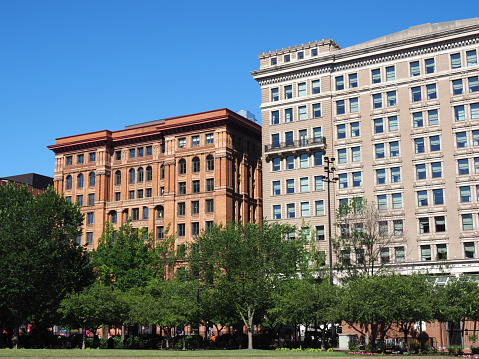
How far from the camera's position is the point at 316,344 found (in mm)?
55688

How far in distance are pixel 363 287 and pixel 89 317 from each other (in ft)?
93.6

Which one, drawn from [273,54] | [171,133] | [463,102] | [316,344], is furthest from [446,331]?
[171,133]

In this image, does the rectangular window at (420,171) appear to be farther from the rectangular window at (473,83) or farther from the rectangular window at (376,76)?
the rectangular window at (376,76)

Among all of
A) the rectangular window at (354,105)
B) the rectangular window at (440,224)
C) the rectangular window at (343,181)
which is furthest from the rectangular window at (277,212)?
the rectangular window at (440,224)

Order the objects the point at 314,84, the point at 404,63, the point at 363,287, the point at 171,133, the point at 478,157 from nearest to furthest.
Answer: the point at 363,287 < the point at 478,157 < the point at 404,63 < the point at 314,84 < the point at 171,133

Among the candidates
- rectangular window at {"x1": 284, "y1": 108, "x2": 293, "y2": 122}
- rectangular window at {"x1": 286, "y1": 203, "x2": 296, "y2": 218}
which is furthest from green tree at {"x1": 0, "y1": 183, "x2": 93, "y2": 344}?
rectangular window at {"x1": 284, "y1": 108, "x2": 293, "y2": 122}

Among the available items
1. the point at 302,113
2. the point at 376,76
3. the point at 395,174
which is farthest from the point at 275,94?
the point at 395,174

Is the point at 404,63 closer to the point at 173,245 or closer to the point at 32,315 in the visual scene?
the point at 173,245

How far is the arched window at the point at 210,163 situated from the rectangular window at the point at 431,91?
31.5 metres

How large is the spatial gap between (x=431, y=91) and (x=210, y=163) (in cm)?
3252

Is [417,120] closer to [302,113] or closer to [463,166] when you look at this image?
[463,166]

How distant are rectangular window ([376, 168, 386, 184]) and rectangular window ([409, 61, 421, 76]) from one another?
1286cm

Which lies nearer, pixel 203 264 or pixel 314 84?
pixel 203 264

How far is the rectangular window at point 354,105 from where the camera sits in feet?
261
